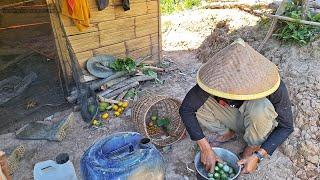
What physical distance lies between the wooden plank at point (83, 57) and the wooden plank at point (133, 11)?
72 cm

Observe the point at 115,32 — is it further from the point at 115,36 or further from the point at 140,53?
the point at 140,53

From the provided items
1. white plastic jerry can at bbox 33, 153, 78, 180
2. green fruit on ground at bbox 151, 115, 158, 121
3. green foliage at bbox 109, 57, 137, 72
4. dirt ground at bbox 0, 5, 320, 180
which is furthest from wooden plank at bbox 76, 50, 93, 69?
white plastic jerry can at bbox 33, 153, 78, 180

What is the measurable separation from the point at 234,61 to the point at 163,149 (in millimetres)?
1462

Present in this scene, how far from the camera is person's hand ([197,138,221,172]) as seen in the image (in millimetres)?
2605

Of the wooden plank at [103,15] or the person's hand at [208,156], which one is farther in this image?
the wooden plank at [103,15]

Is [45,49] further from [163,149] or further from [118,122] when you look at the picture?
[163,149]

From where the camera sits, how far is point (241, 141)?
3.39 metres

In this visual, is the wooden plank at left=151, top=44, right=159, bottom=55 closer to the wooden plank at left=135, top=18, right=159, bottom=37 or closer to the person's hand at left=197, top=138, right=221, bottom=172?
the wooden plank at left=135, top=18, right=159, bottom=37

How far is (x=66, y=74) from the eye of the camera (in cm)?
459

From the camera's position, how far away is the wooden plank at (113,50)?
479 cm

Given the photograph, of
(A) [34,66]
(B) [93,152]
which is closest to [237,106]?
(B) [93,152]

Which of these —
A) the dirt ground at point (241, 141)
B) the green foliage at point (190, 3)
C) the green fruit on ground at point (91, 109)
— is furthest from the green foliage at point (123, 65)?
the green foliage at point (190, 3)

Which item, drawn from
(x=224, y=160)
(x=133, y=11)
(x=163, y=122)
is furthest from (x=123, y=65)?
(x=224, y=160)

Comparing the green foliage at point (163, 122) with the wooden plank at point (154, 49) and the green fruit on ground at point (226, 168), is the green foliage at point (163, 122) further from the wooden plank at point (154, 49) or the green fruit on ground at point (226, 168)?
the wooden plank at point (154, 49)
